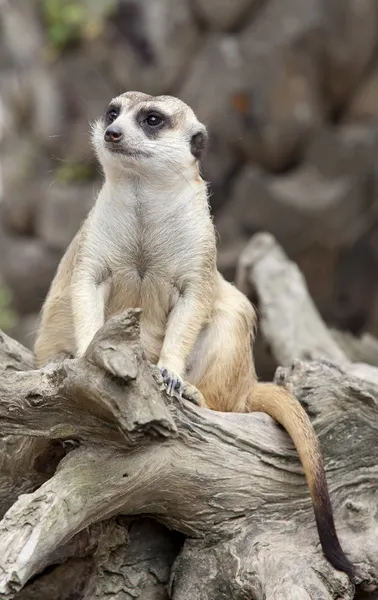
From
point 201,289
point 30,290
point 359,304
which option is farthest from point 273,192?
point 201,289

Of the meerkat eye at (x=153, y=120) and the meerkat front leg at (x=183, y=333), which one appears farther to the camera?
the meerkat eye at (x=153, y=120)

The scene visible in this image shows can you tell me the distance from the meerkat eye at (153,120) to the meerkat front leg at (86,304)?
54cm

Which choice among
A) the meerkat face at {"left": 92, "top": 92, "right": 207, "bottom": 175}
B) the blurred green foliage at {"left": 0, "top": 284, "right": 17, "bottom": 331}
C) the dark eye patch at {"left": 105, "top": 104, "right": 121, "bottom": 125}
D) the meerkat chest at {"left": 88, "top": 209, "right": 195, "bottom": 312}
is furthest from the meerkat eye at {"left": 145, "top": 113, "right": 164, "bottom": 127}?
the blurred green foliage at {"left": 0, "top": 284, "right": 17, "bottom": 331}

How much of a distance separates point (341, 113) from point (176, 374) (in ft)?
18.7

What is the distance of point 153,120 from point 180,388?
3.06ft

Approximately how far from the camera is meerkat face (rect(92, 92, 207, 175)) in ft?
8.13

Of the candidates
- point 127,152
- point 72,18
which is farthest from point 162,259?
point 72,18

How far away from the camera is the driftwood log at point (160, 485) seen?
192 centimetres

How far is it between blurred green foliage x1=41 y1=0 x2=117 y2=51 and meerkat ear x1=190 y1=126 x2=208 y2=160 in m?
5.21

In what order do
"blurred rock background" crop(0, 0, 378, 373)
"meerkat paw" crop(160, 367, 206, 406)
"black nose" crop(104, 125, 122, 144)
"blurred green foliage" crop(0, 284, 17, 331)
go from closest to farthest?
"meerkat paw" crop(160, 367, 206, 406), "black nose" crop(104, 125, 122, 144), "blurred green foliage" crop(0, 284, 17, 331), "blurred rock background" crop(0, 0, 378, 373)

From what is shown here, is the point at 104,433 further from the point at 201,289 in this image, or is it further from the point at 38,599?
the point at 38,599

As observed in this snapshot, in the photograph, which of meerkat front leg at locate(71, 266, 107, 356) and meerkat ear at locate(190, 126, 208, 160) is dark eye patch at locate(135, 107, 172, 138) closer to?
meerkat ear at locate(190, 126, 208, 160)

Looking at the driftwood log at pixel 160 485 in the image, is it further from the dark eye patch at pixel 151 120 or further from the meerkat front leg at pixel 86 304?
the dark eye patch at pixel 151 120

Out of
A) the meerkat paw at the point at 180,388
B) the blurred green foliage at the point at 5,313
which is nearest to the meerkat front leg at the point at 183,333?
the meerkat paw at the point at 180,388
